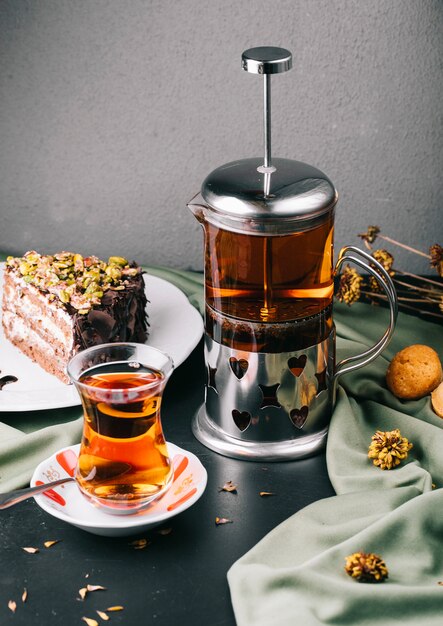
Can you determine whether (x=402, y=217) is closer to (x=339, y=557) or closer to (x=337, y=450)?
(x=337, y=450)

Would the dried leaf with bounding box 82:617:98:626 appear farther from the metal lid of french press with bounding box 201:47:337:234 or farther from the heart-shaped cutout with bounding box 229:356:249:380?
the metal lid of french press with bounding box 201:47:337:234

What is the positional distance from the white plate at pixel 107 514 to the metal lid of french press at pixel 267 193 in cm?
34

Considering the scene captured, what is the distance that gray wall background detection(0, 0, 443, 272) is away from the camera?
5.91 feet

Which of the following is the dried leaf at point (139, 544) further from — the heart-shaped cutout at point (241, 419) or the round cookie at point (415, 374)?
the round cookie at point (415, 374)

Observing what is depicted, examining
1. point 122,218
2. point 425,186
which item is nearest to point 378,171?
point 425,186

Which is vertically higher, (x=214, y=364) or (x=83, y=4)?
(x=83, y=4)

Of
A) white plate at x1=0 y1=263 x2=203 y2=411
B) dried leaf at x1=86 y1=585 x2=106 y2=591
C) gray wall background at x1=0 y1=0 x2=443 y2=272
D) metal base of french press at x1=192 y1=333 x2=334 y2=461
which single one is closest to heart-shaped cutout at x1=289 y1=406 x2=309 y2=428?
metal base of french press at x1=192 y1=333 x2=334 y2=461

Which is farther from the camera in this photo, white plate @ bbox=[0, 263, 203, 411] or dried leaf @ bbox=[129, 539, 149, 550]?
white plate @ bbox=[0, 263, 203, 411]

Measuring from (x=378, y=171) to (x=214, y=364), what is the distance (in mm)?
743

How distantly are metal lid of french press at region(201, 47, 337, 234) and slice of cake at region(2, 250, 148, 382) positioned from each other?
0.35 meters

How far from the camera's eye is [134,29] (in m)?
1.82

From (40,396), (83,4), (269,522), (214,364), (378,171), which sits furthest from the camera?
(378,171)

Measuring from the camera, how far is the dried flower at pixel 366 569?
Answer: 1.10 metres

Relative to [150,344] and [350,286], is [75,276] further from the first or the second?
[350,286]
